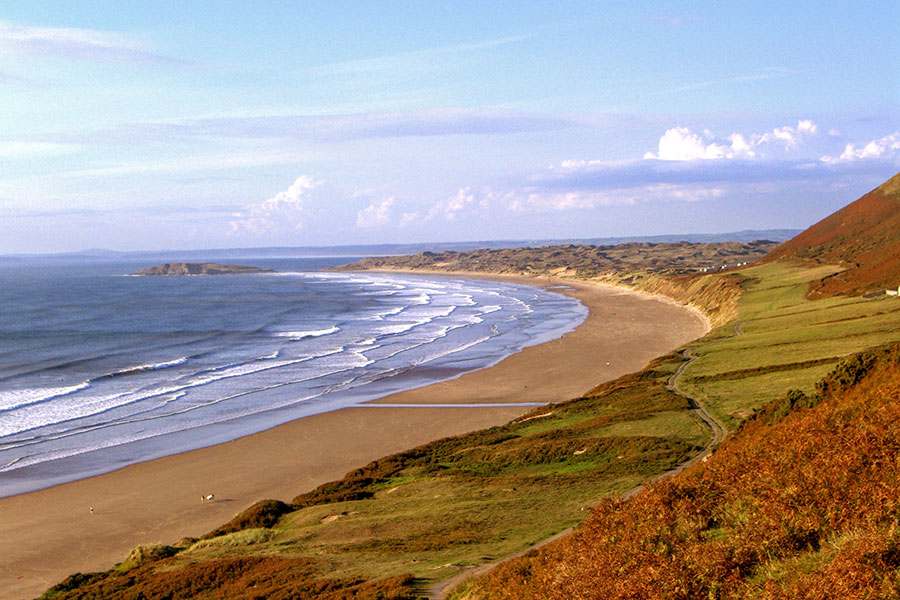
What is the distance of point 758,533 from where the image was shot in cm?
1091

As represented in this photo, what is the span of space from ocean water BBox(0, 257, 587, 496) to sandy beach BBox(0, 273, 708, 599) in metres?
2.11

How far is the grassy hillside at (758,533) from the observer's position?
9367 mm

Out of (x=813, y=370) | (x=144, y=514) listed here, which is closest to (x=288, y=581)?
(x=144, y=514)

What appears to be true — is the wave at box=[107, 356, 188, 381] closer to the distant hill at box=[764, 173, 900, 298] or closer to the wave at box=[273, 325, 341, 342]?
the wave at box=[273, 325, 341, 342]

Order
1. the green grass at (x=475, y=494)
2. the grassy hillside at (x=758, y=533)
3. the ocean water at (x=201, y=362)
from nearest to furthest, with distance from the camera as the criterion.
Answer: the grassy hillside at (x=758, y=533) < the green grass at (x=475, y=494) < the ocean water at (x=201, y=362)

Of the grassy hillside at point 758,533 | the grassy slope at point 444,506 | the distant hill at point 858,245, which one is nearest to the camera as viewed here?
the grassy hillside at point 758,533

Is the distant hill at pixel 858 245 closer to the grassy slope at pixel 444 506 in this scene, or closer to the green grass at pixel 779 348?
the green grass at pixel 779 348

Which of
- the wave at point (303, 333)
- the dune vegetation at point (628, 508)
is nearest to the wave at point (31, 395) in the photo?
the wave at point (303, 333)

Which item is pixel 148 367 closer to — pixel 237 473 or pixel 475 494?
pixel 237 473

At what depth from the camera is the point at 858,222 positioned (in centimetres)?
10544

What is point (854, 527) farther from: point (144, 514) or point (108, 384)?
point (108, 384)

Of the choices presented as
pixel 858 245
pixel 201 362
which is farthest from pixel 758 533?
pixel 858 245

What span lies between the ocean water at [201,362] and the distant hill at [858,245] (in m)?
26.7

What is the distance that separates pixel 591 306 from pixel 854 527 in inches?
3784
